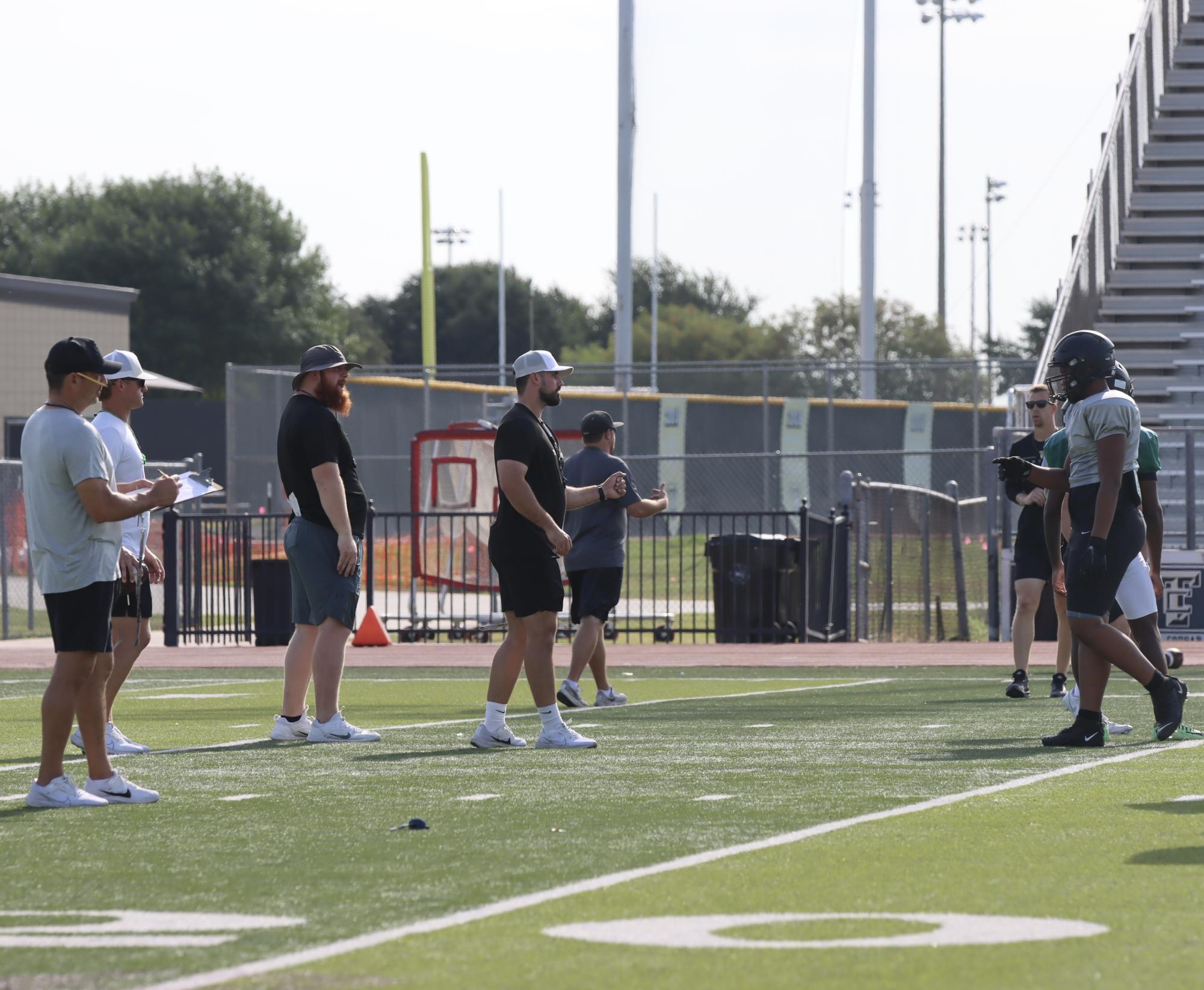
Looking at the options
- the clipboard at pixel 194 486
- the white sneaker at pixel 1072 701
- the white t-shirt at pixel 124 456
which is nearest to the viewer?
the clipboard at pixel 194 486

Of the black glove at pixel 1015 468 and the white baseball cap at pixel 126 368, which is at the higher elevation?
the white baseball cap at pixel 126 368

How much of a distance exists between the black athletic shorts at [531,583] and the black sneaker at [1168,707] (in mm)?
2813

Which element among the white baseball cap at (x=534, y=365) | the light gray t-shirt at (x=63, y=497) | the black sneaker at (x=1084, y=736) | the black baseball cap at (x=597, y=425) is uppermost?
the white baseball cap at (x=534, y=365)

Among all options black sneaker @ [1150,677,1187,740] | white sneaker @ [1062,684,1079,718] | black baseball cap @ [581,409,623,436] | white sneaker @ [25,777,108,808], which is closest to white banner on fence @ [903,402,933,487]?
black baseball cap @ [581,409,623,436]

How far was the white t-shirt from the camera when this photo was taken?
957 centimetres

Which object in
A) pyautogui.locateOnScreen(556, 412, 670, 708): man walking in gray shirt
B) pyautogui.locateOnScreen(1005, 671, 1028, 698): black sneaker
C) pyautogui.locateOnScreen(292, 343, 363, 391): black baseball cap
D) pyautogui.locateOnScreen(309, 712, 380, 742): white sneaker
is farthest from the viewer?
pyautogui.locateOnScreen(1005, 671, 1028, 698): black sneaker

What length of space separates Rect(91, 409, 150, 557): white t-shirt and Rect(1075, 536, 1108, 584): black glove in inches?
163

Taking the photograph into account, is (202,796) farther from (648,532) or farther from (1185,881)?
(648,532)

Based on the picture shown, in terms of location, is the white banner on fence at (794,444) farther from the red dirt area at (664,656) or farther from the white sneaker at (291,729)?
the white sneaker at (291,729)

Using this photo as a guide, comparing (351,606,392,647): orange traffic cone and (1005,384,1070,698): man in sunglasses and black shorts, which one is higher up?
(1005,384,1070,698): man in sunglasses and black shorts

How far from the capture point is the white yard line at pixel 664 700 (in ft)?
38.8

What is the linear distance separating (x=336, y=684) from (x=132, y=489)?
164cm

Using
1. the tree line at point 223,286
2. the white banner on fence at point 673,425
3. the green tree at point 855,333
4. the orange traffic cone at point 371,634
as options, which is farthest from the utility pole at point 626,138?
the green tree at point 855,333

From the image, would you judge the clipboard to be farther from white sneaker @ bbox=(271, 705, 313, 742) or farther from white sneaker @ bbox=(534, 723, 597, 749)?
white sneaker @ bbox=(534, 723, 597, 749)
